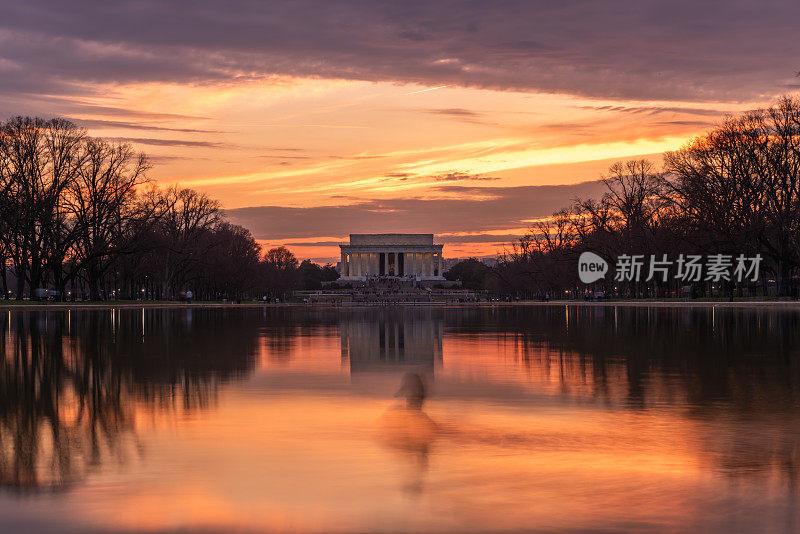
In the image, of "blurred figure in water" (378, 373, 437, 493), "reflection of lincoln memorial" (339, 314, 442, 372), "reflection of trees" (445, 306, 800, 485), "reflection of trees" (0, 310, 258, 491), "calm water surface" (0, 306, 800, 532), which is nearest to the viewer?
"calm water surface" (0, 306, 800, 532)

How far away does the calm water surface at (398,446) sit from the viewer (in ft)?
26.6

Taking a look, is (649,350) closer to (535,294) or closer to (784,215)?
(784,215)

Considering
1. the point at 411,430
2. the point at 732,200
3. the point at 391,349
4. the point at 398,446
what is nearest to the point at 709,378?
the point at 411,430

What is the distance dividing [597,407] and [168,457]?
735 centimetres

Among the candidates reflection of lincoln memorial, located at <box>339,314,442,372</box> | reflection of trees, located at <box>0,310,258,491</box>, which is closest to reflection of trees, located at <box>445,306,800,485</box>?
reflection of lincoln memorial, located at <box>339,314,442,372</box>

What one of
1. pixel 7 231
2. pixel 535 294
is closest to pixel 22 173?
pixel 7 231

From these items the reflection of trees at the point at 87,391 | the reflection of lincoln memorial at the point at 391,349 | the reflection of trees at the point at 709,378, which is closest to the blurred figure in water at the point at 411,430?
the reflection of trees at the point at 709,378

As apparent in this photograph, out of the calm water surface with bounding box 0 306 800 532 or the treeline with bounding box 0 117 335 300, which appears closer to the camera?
the calm water surface with bounding box 0 306 800 532

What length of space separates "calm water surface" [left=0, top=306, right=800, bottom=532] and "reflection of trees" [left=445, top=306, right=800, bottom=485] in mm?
71

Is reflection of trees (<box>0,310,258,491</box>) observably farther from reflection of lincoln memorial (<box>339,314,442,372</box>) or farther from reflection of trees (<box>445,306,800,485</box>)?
reflection of trees (<box>445,306,800,485</box>)

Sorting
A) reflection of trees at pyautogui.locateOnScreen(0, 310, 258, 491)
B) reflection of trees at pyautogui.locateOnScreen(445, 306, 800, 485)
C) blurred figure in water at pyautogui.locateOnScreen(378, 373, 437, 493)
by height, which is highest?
reflection of trees at pyautogui.locateOnScreen(0, 310, 258, 491)

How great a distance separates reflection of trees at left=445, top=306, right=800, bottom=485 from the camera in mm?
11459

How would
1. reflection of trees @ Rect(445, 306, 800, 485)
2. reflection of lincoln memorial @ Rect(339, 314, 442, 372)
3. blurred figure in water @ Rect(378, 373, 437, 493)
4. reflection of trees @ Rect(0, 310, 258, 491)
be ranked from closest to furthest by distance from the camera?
blurred figure in water @ Rect(378, 373, 437, 493) < reflection of trees @ Rect(0, 310, 258, 491) < reflection of trees @ Rect(445, 306, 800, 485) < reflection of lincoln memorial @ Rect(339, 314, 442, 372)

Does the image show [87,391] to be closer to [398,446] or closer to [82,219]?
[398,446]
